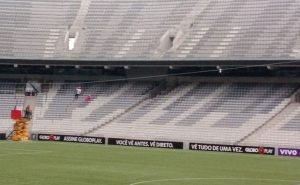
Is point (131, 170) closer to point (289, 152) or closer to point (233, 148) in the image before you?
point (289, 152)

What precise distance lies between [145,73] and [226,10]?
8185 millimetres

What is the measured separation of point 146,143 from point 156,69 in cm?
1068

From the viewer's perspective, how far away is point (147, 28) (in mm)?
54625

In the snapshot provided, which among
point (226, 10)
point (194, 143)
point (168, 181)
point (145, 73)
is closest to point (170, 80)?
point (145, 73)

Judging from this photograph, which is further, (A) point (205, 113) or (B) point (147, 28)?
(B) point (147, 28)

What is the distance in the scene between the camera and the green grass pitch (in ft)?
67.3

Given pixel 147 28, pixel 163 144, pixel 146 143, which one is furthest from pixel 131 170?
pixel 147 28

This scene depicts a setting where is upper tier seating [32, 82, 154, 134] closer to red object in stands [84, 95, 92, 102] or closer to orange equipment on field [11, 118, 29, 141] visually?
red object in stands [84, 95, 92, 102]

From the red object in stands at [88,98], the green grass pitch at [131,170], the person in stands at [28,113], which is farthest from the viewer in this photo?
the red object in stands at [88,98]

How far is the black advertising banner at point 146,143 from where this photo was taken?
→ 141 ft

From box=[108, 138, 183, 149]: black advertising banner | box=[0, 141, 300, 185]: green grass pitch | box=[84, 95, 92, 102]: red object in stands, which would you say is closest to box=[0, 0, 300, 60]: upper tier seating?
box=[84, 95, 92, 102]: red object in stands

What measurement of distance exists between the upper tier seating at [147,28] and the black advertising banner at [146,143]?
827cm

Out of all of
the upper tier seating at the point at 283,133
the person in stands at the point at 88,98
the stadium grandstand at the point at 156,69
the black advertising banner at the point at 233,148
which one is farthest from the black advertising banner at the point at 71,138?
the upper tier seating at the point at 283,133

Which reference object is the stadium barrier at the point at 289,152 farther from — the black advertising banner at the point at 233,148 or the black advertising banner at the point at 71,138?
the black advertising banner at the point at 71,138
